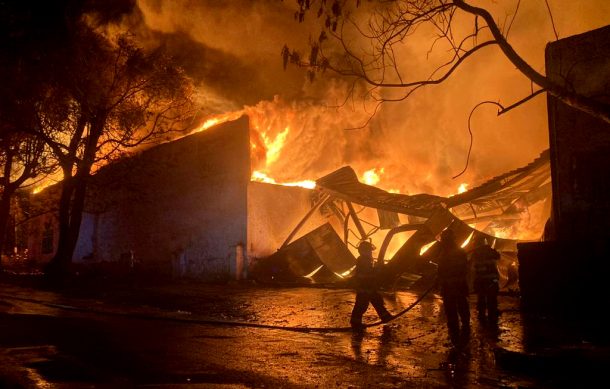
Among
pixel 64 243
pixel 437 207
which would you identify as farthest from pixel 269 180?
pixel 64 243

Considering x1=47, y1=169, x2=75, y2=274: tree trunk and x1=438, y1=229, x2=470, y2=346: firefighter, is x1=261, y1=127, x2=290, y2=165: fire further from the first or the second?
x1=438, y1=229, x2=470, y2=346: firefighter

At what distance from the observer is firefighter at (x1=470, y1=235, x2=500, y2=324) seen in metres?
9.73

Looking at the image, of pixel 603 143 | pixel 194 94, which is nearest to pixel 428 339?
pixel 603 143

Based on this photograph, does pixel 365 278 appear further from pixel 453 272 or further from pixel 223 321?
pixel 223 321

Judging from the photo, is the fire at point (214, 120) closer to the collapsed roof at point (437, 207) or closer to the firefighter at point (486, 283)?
the collapsed roof at point (437, 207)

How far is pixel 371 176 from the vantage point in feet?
83.2

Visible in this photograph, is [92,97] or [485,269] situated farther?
[92,97]

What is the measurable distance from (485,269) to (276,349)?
16.4 feet

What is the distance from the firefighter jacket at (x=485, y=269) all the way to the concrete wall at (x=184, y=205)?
1019cm

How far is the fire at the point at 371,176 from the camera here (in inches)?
990

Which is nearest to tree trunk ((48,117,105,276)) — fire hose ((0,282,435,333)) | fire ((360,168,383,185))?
fire hose ((0,282,435,333))

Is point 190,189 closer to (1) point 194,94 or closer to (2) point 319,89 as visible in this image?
(1) point 194,94

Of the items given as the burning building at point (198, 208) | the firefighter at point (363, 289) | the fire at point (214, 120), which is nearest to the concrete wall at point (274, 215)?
the burning building at point (198, 208)

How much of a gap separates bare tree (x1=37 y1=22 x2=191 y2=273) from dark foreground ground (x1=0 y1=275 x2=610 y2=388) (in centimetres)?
762
